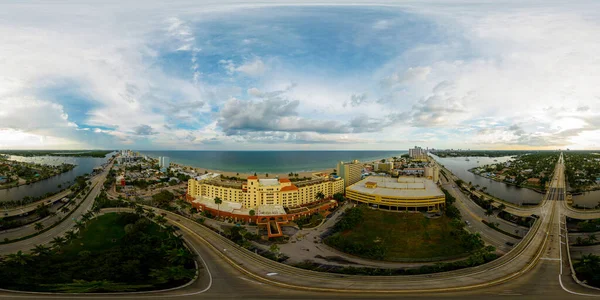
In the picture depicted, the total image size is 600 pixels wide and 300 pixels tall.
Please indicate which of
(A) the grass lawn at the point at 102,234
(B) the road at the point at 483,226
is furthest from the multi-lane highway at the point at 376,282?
(A) the grass lawn at the point at 102,234

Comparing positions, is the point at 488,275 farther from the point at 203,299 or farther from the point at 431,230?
the point at 203,299

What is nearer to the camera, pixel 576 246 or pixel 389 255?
pixel 389 255

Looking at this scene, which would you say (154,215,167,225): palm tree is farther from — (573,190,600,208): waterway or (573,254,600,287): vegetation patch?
(573,190,600,208): waterway

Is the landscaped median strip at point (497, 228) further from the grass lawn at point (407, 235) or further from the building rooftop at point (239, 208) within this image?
the building rooftop at point (239, 208)

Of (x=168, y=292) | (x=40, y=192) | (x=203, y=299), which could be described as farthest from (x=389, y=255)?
(x=40, y=192)

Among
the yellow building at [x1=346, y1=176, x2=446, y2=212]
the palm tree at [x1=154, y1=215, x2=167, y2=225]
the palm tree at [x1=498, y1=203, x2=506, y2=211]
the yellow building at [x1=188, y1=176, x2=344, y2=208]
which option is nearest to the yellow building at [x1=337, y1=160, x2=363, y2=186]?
the yellow building at [x1=346, y1=176, x2=446, y2=212]
